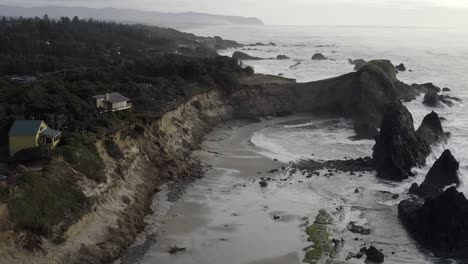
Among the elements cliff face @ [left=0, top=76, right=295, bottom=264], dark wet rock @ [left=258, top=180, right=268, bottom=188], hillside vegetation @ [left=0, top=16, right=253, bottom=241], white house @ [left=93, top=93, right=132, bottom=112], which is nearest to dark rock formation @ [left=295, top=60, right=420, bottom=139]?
cliff face @ [left=0, top=76, right=295, bottom=264]

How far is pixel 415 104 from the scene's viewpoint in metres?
62.2

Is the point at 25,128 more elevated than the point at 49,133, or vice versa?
the point at 25,128

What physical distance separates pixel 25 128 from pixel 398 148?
2546 centimetres

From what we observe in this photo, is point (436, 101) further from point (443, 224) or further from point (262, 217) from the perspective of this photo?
point (262, 217)

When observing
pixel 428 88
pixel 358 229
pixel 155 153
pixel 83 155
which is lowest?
pixel 358 229

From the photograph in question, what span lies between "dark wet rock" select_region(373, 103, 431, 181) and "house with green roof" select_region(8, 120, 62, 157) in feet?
73.1

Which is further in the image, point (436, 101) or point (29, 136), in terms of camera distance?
point (436, 101)

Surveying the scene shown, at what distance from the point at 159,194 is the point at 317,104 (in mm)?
33191

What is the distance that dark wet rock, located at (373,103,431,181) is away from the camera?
35.4 metres

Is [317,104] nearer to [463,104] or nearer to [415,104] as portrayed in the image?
[415,104]

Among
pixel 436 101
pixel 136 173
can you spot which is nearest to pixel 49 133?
pixel 136 173

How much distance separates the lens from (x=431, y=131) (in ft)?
142

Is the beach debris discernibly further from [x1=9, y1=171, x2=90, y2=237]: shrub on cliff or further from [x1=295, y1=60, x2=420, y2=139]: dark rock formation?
[x1=295, y1=60, x2=420, y2=139]: dark rock formation

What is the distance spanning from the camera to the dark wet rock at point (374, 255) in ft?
75.3
